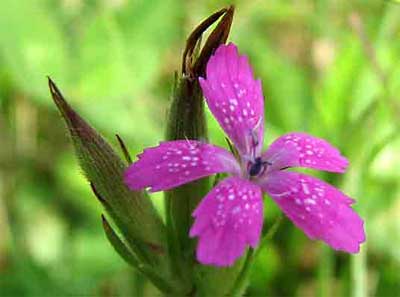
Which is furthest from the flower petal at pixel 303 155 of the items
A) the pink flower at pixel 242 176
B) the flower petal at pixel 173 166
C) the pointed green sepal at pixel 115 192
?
the pointed green sepal at pixel 115 192

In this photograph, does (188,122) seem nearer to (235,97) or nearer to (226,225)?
(235,97)

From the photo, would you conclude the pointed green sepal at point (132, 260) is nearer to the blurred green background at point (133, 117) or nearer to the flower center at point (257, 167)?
the flower center at point (257, 167)

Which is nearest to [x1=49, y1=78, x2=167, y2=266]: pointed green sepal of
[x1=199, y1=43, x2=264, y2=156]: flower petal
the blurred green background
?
[x1=199, y1=43, x2=264, y2=156]: flower petal

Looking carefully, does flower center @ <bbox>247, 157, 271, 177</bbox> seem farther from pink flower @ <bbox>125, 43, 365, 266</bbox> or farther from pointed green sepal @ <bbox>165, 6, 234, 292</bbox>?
pointed green sepal @ <bbox>165, 6, 234, 292</bbox>

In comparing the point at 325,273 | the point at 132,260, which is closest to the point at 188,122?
the point at 132,260

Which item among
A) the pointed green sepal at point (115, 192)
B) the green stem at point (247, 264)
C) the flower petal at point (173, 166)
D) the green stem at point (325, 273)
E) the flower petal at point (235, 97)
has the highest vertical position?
the flower petal at point (235, 97)

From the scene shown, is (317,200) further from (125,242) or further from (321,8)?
→ (321,8)

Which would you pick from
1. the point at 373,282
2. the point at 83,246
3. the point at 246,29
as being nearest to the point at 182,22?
the point at 246,29

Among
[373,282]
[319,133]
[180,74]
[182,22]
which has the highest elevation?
[180,74]
